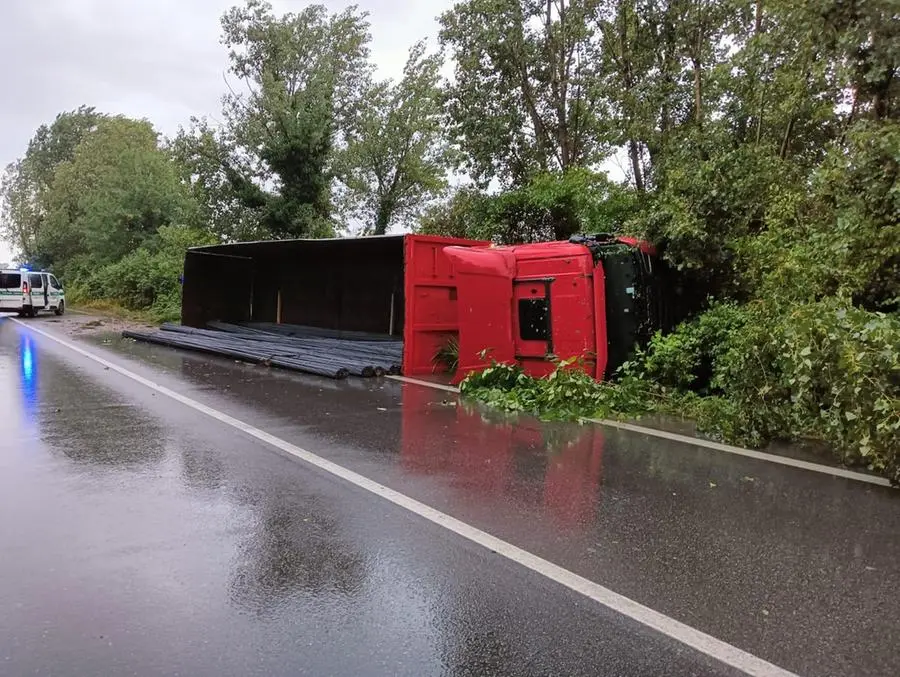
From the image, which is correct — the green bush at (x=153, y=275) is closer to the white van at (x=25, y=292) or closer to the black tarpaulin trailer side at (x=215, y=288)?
the white van at (x=25, y=292)

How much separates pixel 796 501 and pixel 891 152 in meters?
4.06

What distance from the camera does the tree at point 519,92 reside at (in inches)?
660

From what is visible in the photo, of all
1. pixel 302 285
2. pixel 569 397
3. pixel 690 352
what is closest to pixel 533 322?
pixel 569 397

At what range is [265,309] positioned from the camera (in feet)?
63.5

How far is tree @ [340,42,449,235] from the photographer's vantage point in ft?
100

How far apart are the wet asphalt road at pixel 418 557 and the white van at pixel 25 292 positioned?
→ 79.7 feet

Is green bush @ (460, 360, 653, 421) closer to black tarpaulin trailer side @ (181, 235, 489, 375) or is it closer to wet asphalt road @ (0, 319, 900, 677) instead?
wet asphalt road @ (0, 319, 900, 677)

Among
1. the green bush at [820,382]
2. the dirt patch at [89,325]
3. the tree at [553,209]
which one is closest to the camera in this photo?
the green bush at [820,382]

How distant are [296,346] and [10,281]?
19.7m

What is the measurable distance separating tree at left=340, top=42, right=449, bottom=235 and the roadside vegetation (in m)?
0.11

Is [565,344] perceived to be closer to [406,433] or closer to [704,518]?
[406,433]

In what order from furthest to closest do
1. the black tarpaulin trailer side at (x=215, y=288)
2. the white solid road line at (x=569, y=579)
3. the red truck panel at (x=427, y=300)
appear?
the black tarpaulin trailer side at (x=215, y=288) → the red truck panel at (x=427, y=300) → the white solid road line at (x=569, y=579)

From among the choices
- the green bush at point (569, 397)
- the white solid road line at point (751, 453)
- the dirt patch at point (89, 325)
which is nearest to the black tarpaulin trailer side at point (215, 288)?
the dirt patch at point (89, 325)

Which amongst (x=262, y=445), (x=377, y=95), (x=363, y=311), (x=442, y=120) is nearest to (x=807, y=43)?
(x=262, y=445)
